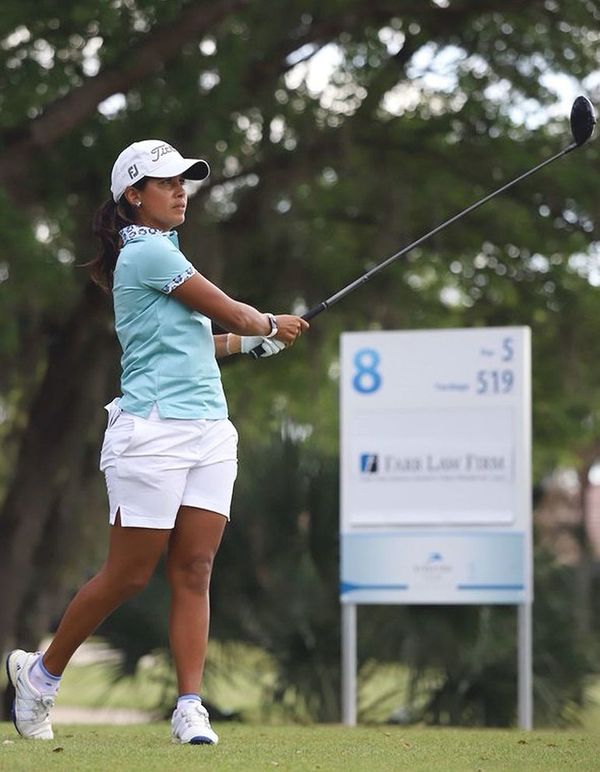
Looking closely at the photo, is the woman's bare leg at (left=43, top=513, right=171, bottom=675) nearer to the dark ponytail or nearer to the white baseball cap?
the dark ponytail

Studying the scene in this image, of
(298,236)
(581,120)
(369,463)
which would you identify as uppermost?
(298,236)

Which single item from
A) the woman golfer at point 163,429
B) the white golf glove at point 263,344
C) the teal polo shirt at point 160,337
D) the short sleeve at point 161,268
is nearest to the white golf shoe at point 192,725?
the woman golfer at point 163,429

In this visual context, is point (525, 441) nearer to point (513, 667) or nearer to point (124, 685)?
point (513, 667)

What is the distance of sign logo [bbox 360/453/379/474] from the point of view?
10.8 meters

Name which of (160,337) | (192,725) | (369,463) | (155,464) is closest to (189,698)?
(192,725)

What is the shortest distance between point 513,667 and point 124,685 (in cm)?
279

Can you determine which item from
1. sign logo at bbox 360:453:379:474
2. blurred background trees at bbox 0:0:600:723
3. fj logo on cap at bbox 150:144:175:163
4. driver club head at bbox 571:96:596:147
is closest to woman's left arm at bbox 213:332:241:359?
fj logo on cap at bbox 150:144:175:163

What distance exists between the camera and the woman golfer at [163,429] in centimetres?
517

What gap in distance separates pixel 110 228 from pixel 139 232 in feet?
0.64

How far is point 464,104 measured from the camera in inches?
551

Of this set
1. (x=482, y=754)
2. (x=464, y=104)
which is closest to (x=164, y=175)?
(x=482, y=754)

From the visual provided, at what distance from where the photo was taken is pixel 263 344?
548 centimetres

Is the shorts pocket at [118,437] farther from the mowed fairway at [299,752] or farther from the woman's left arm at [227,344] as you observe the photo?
the mowed fairway at [299,752]

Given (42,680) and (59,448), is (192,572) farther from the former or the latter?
(59,448)
